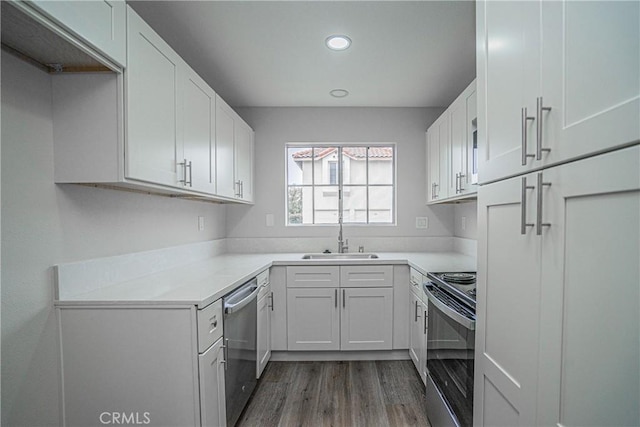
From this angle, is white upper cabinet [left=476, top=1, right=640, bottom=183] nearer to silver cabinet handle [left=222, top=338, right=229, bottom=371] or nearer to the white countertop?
the white countertop

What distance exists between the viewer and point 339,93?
2.84 meters

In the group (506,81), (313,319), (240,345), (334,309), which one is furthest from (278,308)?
(506,81)

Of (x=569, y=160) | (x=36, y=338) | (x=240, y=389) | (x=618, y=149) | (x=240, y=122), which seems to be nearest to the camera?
(x=618, y=149)

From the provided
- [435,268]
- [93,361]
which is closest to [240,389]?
[93,361]

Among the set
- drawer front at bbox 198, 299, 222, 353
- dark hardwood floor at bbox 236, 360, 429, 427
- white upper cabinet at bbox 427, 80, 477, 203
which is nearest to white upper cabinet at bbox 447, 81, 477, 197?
white upper cabinet at bbox 427, 80, 477, 203

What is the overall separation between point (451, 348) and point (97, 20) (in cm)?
206

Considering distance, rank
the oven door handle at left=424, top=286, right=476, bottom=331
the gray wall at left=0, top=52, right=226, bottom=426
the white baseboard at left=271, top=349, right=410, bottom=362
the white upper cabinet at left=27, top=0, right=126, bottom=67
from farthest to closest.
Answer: the white baseboard at left=271, top=349, right=410, bottom=362 < the oven door handle at left=424, top=286, right=476, bottom=331 < the gray wall at left=0, top=52, right=226, bottom=426 < the white upper cabinet at left=27, top=0, right=126, bottom=67

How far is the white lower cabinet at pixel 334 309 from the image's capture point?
2602mm

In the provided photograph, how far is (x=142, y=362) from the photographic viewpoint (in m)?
1.32

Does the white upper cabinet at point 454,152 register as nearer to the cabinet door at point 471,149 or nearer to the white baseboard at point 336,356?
the cabinet door at point 471,149

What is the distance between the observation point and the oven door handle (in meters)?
1.25

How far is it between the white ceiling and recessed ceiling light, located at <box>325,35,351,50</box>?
4 centimetres

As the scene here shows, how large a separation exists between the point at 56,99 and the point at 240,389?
1.75 metres

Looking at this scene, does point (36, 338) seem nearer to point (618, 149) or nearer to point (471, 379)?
point (471, 379)
